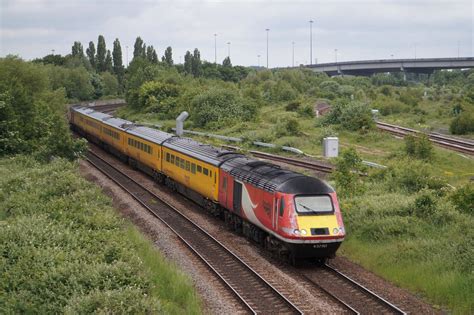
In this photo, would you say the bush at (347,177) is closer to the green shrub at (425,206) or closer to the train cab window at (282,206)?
the green shrub at (425,206)

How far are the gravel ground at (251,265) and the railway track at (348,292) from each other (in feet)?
1.06

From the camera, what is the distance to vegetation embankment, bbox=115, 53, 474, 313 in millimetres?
17719

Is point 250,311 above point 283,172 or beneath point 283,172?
beneath

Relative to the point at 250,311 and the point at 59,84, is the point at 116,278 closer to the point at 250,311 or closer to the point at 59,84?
the point at 250,311

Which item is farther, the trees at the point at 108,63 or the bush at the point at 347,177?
the trees at the point at 108,63

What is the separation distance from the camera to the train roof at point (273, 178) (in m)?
19.0

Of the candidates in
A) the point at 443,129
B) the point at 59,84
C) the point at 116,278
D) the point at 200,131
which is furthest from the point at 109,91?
the point at 116,278

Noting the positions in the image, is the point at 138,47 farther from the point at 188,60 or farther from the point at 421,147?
the point at 421,147

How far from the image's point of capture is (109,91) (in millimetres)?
126875

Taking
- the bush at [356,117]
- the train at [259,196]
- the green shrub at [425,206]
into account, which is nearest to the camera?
the train at [259,196]

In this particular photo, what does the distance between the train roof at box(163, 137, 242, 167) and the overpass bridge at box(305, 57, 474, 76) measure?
106306mm

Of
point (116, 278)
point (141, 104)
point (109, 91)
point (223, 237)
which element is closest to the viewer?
point (116, 278)

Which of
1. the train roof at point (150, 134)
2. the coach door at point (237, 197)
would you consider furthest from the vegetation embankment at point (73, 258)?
the train roof at point (150, 134)

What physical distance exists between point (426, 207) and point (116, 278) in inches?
496
